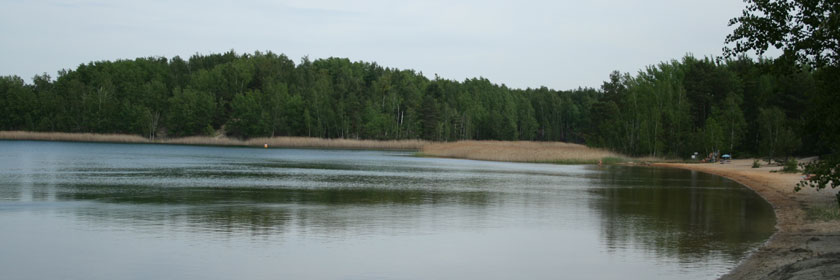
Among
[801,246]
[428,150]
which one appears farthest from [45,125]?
[801,246]

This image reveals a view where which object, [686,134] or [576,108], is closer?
[686,134]

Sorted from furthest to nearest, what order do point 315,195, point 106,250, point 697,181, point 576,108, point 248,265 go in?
1. point 576,108
2. point 697,181
3. point 315,195
4. point 106,250
5. point 248,265

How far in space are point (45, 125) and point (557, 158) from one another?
9081 centimetres

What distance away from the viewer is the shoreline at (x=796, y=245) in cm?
1236

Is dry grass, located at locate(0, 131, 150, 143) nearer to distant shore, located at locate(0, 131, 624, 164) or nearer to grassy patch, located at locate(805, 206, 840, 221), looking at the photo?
distant shore, located at locate(0, 131, 624, 164)

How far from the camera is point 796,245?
1744cm

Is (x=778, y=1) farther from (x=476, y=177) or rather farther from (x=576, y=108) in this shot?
(x=576, y=108)

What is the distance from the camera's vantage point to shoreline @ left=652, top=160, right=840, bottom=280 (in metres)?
12.4

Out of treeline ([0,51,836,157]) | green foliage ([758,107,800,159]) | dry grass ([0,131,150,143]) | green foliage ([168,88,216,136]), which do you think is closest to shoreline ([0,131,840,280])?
green foliage ([758,107,800,159])

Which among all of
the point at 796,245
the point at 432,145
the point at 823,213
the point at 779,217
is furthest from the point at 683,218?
the point at 432,145

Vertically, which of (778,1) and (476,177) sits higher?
(778,1)

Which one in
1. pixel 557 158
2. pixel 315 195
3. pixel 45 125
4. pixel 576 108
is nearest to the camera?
pixel 315 195

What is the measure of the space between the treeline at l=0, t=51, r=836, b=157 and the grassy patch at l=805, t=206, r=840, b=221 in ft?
167

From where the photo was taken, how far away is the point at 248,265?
1517 centimetres
